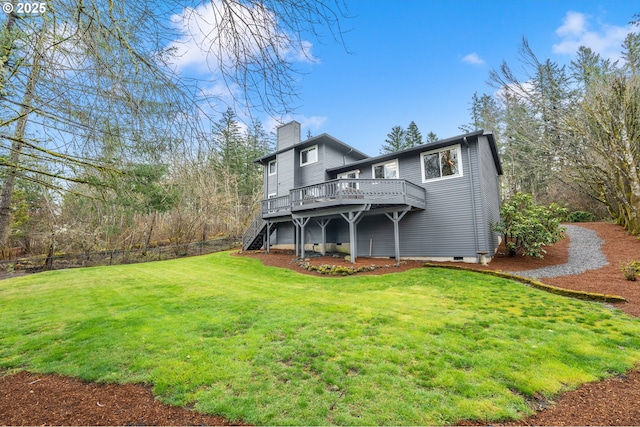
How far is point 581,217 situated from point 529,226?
14968 mm

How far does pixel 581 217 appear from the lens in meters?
20.0

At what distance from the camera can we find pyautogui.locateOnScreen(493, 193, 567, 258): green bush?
33.7 feet

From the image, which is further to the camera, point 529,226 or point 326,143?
point 326,143

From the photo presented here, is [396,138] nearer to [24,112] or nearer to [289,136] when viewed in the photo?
[289,136]

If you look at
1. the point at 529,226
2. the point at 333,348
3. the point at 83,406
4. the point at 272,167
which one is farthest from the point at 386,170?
the point at 83,406

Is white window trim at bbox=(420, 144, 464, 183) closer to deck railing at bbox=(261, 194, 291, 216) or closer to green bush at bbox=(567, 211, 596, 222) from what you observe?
deck railing at bbox=(261, 194, 291, 216)

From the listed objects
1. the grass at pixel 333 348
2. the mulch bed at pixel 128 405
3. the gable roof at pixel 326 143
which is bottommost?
the mulch bed at pixel 128 405

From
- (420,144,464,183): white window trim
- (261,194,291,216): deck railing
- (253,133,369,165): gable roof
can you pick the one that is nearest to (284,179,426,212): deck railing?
(420,144,464,183): white window trim

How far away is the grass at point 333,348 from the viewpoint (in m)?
2.84

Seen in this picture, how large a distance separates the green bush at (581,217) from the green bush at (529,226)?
12.7 m

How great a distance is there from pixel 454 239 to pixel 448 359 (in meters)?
9.03

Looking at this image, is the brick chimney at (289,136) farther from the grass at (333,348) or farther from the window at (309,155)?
the grass at (333,348)

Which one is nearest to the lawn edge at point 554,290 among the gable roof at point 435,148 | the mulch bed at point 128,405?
the mulch bed at point 128,405

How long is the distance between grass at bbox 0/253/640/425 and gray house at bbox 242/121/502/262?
4.48 meters
